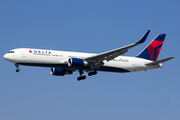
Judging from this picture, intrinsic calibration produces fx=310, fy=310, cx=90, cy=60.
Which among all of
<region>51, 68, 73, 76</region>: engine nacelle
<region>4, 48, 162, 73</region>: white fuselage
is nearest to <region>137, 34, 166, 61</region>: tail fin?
<region>4, 48, 162, 73</region>: white fuselage

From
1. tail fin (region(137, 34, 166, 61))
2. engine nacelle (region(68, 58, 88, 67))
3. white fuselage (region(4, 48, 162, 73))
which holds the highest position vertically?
tail fin (region(137, 34, 166, 61))

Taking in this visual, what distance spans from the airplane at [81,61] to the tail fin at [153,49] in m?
0.58

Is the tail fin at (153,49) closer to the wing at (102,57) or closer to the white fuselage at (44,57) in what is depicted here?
the white fuselage at (44,57)

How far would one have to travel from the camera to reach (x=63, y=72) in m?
49.8

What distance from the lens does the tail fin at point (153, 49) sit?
51.5 meters

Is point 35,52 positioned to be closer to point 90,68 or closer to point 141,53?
point 90,68

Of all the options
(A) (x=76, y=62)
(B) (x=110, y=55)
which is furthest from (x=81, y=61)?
(B) (x=110, y=55)

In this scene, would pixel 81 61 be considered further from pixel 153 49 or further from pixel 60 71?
pixel 153 49

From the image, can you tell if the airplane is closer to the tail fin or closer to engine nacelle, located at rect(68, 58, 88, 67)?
engine nacelle, located at rect(68, 58, 88, 67)

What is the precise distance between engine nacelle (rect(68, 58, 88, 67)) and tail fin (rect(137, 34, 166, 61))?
11.4 meters

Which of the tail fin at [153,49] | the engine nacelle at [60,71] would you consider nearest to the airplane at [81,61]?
the engine nacelle at [60,71]

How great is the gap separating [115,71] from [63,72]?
8431 mm

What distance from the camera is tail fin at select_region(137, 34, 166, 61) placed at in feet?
169

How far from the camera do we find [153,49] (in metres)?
52.5
